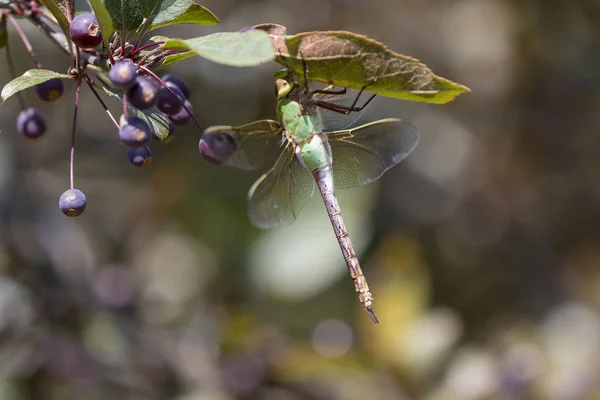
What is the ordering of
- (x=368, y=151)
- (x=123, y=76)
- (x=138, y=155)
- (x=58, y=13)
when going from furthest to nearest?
(x=368, y=151), (x=138, y=155), (x=58, y=13), (x=123, y=76)

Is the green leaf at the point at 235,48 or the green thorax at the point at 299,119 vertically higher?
the green leaf at the point at 235,48

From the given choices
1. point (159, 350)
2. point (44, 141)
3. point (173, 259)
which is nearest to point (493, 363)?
point (159, 350)

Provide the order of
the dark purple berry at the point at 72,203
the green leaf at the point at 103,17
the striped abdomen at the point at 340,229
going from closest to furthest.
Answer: the green leaf at the point at 103,17
the dark purple berry at the point at 72,203
the striped abdomen at the point at 340,229

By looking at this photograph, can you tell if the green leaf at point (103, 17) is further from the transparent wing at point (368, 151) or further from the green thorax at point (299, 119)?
the transparent wing at point (368, 151)

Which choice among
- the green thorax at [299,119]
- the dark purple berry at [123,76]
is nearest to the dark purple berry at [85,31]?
the dark purple berry at [123,76]

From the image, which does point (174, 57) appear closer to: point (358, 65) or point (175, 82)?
point (175, 82)

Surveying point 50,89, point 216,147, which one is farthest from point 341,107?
point 50,89

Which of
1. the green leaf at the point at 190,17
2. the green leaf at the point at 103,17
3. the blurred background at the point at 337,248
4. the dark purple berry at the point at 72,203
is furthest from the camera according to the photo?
the blurred background at the point at 337,248
